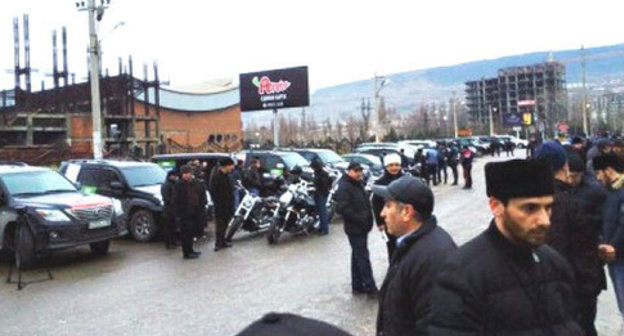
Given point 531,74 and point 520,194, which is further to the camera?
point 531,74

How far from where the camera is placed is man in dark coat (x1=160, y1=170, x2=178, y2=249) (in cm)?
1372

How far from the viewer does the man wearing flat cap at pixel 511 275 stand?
2.64m

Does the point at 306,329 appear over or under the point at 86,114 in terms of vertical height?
under

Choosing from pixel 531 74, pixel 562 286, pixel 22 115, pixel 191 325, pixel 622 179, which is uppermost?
pixel 531 74

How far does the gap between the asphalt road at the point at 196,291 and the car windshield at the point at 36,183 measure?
4.55ft

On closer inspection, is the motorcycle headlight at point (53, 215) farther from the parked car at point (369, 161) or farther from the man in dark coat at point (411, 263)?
the parked car at point (369, 161)

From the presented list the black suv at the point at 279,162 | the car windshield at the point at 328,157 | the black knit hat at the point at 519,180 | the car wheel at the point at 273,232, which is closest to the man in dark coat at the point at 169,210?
the car wheel at the point at 273,232

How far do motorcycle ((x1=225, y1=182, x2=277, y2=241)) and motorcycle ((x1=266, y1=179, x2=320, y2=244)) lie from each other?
0.79 feet

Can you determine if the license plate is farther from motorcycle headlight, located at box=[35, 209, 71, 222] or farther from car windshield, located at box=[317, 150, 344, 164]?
car windshield, located at box=[317, 150, 344, 164]

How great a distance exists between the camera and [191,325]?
7.84 metres

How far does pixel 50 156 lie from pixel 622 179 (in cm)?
3405

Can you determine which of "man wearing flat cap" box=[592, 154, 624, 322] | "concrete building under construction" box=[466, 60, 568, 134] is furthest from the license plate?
"concrete building under construction" box=[466, 60, 568, 134]

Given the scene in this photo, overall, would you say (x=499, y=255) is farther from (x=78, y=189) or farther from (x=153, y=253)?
(x=78, y=189)

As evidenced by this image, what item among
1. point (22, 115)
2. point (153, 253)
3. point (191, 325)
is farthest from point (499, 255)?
point (22, 115)
